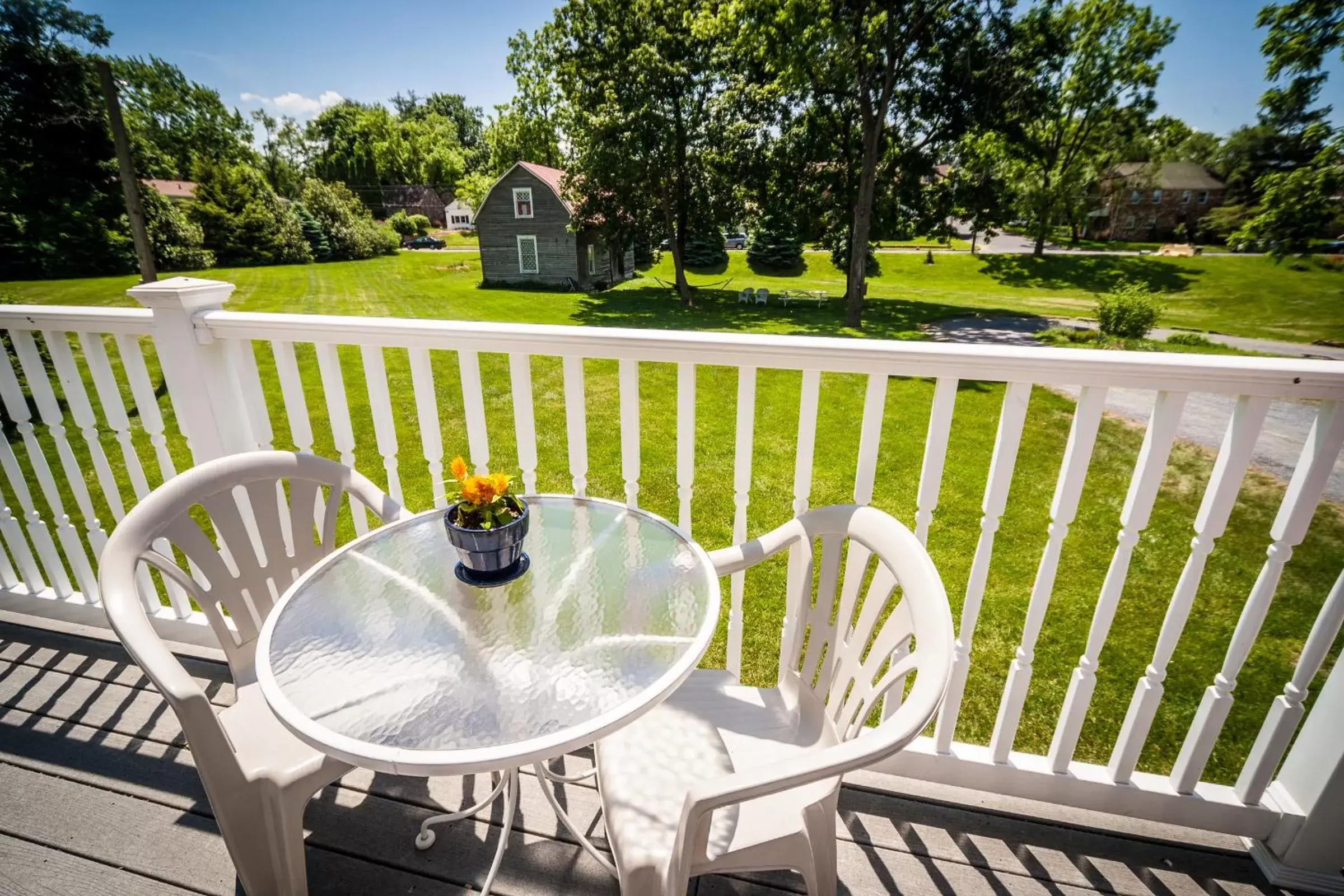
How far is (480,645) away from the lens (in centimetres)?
101

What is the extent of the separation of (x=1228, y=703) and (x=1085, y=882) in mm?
539

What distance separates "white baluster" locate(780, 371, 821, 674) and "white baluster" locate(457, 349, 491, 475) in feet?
2.80

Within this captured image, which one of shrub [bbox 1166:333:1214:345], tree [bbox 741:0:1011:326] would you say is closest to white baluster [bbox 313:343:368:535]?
tree [bbox 741:0:1011:326]

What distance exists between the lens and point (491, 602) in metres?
1.12

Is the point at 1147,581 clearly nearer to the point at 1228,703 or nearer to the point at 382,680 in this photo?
the point at 1228,703

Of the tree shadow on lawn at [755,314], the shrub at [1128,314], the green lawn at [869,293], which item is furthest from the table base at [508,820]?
the shrub at [1128,314]

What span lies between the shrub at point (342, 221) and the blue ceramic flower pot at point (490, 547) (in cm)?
2871

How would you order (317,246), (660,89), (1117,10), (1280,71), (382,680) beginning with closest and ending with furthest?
(382,680), (1280,71), (660,89), (1117,10), (317,246)

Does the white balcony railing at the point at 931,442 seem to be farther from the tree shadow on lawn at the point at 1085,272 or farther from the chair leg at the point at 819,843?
the tree shadow on lawn at the point at 1085,272

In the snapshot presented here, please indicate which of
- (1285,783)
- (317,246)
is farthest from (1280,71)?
(317,246)

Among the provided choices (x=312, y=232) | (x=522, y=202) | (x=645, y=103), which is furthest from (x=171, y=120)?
(x=645, y=103)

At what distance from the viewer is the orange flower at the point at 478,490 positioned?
104 centimetres

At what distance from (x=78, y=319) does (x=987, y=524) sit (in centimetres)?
268

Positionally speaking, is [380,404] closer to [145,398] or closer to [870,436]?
[145,398]
